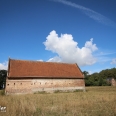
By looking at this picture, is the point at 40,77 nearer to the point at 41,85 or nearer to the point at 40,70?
the point at 41,85

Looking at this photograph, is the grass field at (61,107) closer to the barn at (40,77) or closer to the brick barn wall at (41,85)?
the brick barn wall at (41,85)

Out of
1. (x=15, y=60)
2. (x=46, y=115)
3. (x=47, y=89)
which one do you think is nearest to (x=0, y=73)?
(x=15, y=60)

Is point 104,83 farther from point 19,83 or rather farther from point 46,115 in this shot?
point 46,115

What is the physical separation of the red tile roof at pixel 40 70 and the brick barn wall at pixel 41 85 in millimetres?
1063

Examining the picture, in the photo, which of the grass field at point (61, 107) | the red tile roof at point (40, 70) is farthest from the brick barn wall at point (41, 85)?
the grass field at point (61, 107)

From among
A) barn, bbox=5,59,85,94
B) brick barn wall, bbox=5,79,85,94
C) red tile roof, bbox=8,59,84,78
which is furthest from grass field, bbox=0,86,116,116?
red tile roof, bbox=8,59,84,78

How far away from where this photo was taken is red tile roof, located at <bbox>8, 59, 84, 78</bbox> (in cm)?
3238

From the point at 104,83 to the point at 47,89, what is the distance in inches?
1496

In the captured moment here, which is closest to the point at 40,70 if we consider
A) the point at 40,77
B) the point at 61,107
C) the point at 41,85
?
the point at 40,77

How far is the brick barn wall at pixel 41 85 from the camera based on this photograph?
30.7 meters

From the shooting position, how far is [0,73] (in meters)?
69.6

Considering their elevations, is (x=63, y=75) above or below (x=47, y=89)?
above

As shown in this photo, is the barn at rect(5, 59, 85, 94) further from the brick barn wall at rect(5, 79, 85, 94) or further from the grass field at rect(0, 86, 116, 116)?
the grass field at rect(0, 86, 116, 116)

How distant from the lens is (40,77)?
110 ft
